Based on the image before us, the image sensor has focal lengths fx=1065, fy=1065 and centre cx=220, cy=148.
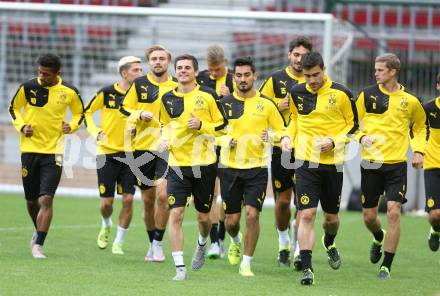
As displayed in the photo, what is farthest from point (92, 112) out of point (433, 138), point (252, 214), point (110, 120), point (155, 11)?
point (155, 11)

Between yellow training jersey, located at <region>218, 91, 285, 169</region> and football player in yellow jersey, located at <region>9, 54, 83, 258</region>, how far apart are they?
214 centimetres

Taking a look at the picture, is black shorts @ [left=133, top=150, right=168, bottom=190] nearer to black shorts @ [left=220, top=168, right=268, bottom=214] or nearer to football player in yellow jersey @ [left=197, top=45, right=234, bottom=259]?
football player in yellow jersey @ [left=197, top=45, right=234, bottom=259]

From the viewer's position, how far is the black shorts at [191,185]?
1048 centimetres

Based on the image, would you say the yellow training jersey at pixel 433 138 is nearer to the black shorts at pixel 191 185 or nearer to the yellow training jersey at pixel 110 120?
the black shorts at pixel 191 185

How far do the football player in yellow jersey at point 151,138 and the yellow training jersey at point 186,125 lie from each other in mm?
860

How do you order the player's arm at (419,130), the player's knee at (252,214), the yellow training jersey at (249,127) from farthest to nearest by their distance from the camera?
1. the player's arm at (419,130)
2. the yellow training jersey at (249,127)
3. the player's knee at (252,214)

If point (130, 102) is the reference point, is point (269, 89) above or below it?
above

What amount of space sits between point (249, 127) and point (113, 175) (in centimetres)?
250

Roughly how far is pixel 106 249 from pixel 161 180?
4.86ft

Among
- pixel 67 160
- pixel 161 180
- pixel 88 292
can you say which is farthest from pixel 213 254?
pixel 67 160

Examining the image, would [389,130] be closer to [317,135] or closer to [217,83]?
[317,135]

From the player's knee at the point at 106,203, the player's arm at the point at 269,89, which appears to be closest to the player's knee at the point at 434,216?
the player's arm at the point at 269,89

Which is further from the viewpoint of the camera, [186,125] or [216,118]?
[216,118]

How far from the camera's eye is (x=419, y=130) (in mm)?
11508
